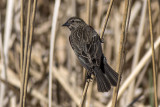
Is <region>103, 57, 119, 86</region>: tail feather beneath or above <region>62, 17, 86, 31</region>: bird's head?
beneath

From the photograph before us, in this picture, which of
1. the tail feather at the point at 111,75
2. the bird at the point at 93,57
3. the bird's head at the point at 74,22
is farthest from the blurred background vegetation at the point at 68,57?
the tail feather at the point at 111,75

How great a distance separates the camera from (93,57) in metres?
2.24

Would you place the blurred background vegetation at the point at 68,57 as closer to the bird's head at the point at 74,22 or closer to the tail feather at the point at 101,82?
the bird's head at the point at 74,22

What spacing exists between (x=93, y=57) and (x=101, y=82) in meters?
0.25

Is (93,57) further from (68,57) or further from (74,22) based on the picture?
(68,57)

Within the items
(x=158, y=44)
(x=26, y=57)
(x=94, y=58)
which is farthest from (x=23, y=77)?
(x=158, y=44)

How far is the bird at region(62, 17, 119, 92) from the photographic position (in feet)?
6.76

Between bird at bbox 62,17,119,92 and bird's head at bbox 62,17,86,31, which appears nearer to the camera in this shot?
bird at bbox 62,17,119,92

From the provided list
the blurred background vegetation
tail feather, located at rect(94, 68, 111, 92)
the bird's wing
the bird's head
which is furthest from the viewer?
the blurred background vegetation

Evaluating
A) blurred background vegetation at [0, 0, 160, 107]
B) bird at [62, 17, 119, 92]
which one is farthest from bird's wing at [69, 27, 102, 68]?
blurred background vegetation at [0, 0, 160, 107]

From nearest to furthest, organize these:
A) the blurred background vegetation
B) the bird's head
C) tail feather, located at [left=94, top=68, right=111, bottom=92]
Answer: tail feather, located at [left=94, top=68, right=111, bottom=92]
the bird's head
the blurred background vegetation

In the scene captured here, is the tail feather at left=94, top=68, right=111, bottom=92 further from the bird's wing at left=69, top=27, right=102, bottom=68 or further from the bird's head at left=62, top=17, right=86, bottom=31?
the bird's head at left=62, top=17, right=86, bottom=31

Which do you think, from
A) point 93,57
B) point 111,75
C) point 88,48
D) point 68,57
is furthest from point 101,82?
point 68,57

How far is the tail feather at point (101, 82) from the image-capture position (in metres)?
2.00
